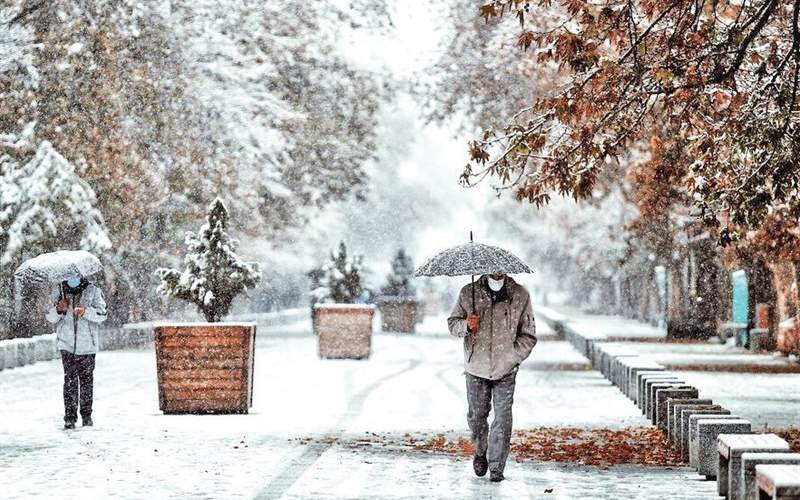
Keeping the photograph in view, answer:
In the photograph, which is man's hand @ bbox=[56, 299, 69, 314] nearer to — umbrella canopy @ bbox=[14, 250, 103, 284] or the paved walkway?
umbrella canopy @ bbox=[14, 250, 103, 284]

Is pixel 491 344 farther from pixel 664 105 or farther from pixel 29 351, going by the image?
pixel 29 351

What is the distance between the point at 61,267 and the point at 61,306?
409mm

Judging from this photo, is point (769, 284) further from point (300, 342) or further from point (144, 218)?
point (144, 218)

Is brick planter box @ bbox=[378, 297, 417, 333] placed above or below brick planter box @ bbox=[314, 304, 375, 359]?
above

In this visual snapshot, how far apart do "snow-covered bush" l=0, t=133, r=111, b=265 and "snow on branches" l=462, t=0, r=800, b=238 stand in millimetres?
17675

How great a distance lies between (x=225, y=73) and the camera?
37.3 m

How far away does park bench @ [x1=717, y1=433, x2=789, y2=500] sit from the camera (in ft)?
36.7

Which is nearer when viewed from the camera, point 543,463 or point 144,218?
point 543,463

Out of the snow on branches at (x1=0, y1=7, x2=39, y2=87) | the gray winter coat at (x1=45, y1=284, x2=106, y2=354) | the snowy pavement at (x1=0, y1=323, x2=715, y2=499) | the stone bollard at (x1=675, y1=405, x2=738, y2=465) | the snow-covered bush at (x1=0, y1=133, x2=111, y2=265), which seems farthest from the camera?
the snow-covered bush at (x1=0, y1=133, x2=111, y2=265)

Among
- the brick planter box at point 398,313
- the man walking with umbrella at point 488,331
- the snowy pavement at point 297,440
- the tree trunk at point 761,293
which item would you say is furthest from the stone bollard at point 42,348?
the man walking with umbrella at point 488,331

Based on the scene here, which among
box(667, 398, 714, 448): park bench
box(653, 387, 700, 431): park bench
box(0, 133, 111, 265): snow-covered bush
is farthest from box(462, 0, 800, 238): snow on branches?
box(0, 133, 111, 265): snow-covered bush

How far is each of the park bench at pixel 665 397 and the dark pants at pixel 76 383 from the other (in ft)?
19.0

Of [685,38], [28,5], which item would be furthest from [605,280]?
[685,38]

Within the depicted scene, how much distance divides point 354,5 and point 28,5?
999 cm
